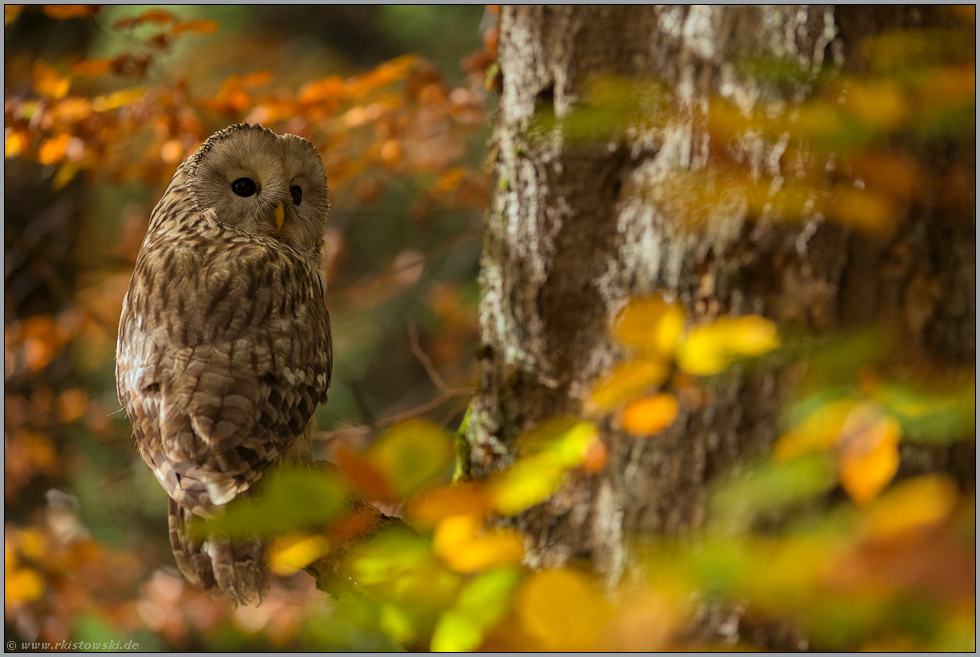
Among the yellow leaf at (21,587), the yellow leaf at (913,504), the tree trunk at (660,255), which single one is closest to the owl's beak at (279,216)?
the tree trunk at (660,255)

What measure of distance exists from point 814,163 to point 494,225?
0.86m

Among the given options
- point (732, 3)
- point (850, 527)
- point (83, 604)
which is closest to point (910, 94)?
point (732, 3)

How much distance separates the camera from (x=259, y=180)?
1877mm

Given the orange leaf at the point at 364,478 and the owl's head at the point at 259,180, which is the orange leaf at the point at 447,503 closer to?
the orange leaf at the point at 364,478

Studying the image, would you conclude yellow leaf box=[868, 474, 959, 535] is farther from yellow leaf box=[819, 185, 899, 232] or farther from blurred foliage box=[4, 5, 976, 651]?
yellow leaf box=[819, 185, 899, 232]

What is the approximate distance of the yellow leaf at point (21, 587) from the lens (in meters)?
3.40

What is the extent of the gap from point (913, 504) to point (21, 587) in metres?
3.84

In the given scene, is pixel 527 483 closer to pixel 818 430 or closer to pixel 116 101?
pixel 818 430

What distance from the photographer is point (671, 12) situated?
1.82 metres

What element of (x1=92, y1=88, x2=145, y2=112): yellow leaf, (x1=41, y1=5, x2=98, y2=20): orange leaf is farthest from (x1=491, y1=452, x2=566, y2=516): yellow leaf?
(x1=41, y1=5, x2=98, y2=20): orange leaf

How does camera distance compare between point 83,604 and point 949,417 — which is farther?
point 83,604

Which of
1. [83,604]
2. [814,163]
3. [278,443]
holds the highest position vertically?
[814,163]

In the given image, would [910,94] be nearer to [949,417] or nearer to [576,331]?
[949,417]

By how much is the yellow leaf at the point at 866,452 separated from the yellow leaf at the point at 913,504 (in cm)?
5
